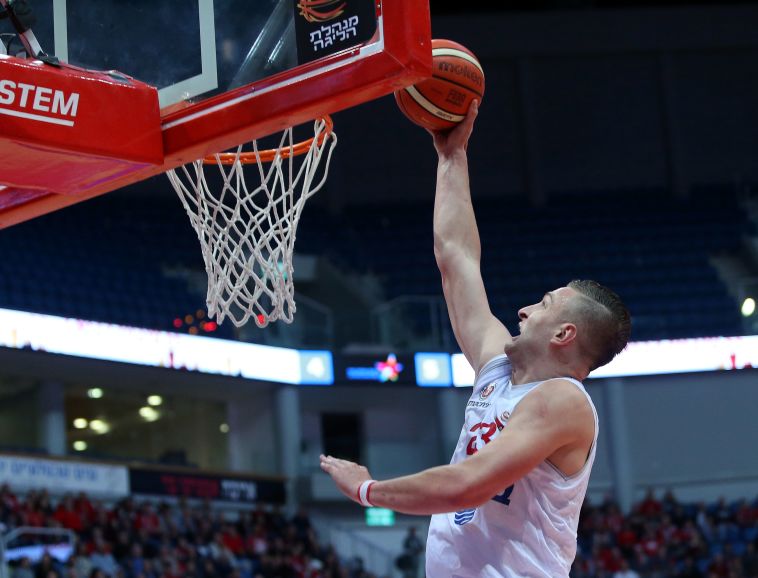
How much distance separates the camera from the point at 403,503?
2.31 meters

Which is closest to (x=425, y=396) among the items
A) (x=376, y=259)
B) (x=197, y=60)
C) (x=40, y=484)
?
(x=376, y=259)

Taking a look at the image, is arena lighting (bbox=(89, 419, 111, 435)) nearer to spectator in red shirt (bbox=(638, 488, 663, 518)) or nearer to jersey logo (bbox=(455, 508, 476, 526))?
spectator in red shirt (bbox=(638, 488, 663, 518))

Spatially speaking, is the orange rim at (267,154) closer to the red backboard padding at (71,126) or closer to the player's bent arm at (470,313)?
the red backboard padding at (71,126)

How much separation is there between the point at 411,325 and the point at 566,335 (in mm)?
13212

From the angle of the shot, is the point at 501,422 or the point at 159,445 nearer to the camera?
the point at 501,422

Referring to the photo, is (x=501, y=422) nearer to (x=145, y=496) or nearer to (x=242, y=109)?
(x=242, y=109)

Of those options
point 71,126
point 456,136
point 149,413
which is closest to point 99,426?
point 149,413

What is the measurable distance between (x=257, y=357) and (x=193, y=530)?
3.03 metres

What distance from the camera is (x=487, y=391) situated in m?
2.69

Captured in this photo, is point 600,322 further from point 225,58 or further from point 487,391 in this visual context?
point 225,58

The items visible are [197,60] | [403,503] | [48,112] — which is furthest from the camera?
[197,60]

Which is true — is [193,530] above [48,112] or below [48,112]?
below

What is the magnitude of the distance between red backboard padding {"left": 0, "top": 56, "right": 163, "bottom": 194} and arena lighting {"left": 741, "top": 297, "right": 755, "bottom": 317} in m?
14.0

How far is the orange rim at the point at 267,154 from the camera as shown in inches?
156
